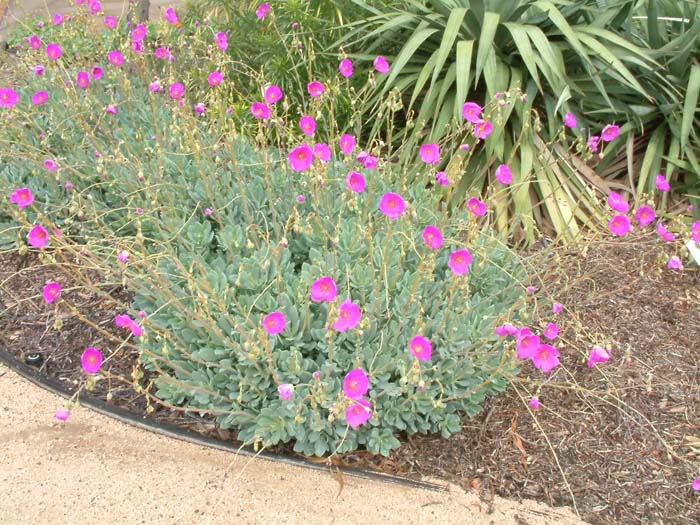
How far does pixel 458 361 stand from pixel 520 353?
327 mm

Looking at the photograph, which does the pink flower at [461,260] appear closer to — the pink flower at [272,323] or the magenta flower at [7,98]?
the pink flower at [272,323]

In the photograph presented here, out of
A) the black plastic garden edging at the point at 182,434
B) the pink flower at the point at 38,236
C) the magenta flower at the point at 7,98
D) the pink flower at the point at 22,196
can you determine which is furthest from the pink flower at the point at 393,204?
the magenta flower at the point at 7,98

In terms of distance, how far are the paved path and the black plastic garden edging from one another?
0.03 meters

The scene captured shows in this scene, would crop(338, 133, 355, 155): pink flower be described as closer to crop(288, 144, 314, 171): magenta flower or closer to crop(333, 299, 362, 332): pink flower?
crop(288, 144, 314, 171): magenta flower

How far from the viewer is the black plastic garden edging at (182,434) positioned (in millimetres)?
1915

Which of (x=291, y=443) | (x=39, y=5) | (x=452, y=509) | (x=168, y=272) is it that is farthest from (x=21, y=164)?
(x=39, y=5)

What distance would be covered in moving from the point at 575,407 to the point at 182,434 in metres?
1.34

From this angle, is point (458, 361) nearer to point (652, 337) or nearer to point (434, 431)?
point (434, 431)

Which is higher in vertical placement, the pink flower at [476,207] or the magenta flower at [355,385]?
the pink flower at [476,207]

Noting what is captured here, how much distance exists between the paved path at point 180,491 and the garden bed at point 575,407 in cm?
10

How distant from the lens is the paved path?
1.76 metres

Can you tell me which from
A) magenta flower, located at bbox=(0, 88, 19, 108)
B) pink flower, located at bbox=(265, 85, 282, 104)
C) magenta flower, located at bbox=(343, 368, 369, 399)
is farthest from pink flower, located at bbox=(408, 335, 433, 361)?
magenta flower, located at bbox=(0, 88, 19, 108)

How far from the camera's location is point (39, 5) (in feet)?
23.4

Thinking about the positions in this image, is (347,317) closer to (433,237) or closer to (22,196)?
(433,237)
